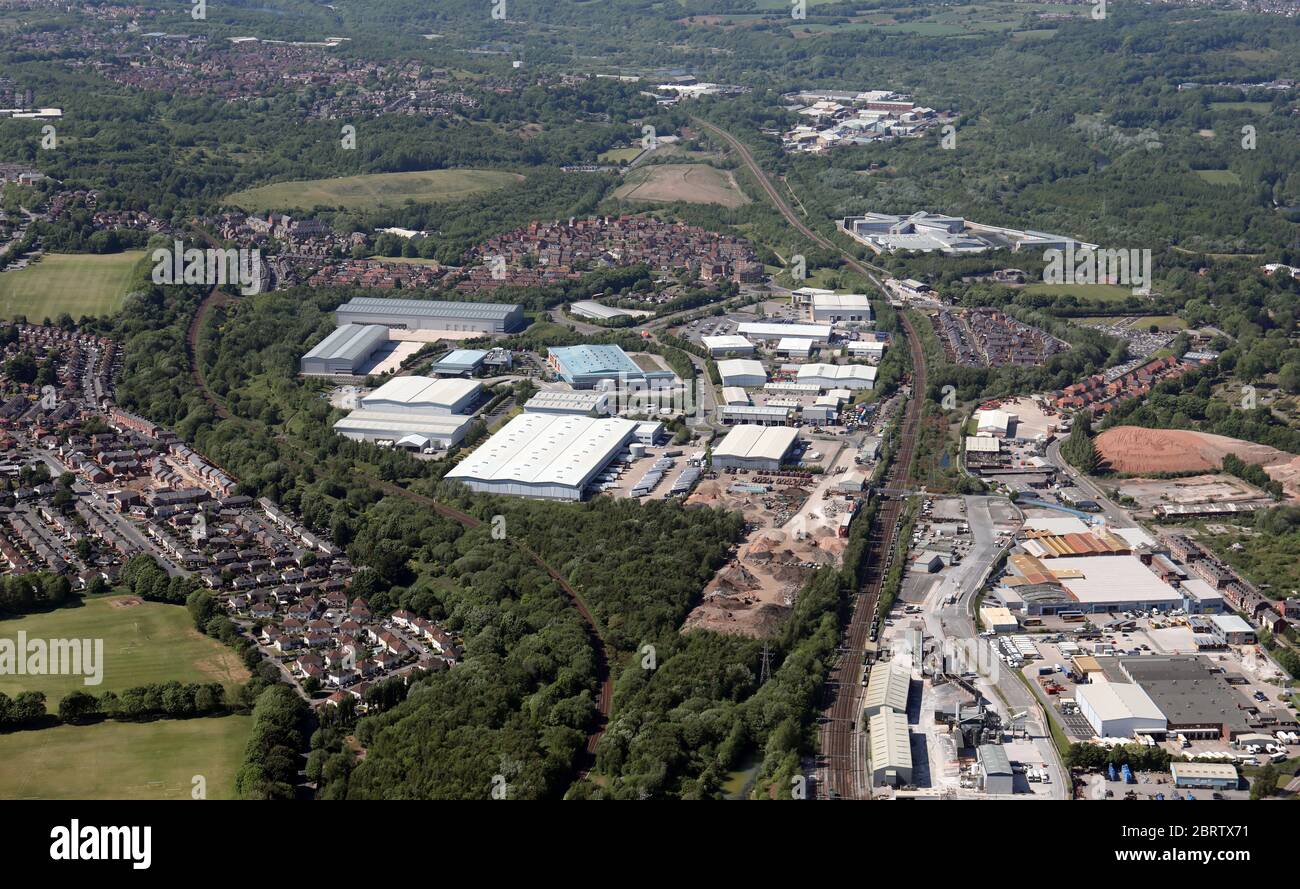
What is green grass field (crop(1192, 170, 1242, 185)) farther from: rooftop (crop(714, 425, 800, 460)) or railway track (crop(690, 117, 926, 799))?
rooftop (crop(714, 425, 800, 460))

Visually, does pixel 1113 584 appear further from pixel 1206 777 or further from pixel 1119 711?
pixel 1206 777

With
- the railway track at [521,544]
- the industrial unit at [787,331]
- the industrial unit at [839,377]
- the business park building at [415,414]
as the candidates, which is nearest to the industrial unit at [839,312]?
the industrial unit at [787,331]

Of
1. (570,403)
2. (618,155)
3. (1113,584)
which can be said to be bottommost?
(1113,584)

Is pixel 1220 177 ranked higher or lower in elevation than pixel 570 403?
higher

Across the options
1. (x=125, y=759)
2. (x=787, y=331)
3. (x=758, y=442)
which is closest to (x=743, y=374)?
(x=787, y=331)

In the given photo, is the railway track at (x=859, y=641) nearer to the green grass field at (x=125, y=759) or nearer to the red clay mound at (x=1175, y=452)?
the red clay mound at (x=1175, y=452)

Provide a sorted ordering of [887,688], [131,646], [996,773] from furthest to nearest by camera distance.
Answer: [131,646] < [887,688] < [996,773]

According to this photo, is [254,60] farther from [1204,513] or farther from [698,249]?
[1204,513]
